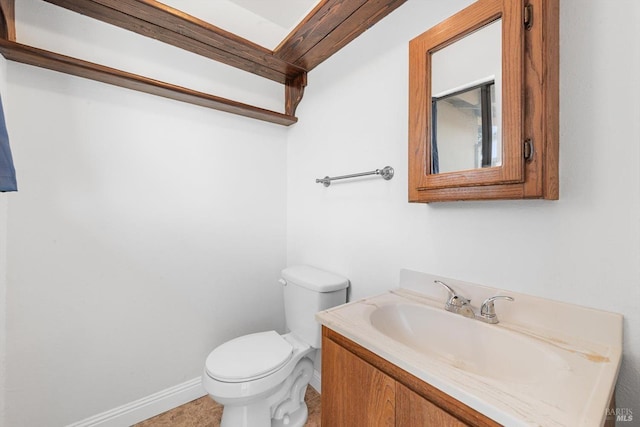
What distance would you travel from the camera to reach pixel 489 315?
871 millimetres

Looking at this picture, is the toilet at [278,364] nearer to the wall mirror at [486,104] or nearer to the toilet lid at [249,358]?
the toilet lid at [249,358]

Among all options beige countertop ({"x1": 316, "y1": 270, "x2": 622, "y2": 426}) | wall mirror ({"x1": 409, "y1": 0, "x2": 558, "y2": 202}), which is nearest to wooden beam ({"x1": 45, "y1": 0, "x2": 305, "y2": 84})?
wall mirror ({"x1": 409, "y1": 0, "x2": 558, "y2": 202})

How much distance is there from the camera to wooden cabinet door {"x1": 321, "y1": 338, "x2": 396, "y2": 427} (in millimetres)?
702

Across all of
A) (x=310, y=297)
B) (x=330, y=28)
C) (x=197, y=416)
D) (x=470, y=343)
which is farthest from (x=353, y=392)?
(x=330, y=28)

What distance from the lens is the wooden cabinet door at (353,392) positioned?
70 cm

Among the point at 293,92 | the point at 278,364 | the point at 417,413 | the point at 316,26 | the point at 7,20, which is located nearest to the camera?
the point at 417,413

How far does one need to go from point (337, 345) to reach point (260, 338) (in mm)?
741

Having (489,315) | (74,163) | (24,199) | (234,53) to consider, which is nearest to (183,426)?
(24,199)

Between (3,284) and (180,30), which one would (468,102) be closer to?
(180,30)

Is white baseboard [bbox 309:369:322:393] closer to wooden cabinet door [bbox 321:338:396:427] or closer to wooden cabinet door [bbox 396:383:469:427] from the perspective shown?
wooden cabinet door [bbox 321:338:396:427]

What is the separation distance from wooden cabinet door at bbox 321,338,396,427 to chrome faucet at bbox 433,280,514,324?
404 mm

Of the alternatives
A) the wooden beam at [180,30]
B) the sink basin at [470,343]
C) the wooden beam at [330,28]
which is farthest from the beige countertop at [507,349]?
the wooden beam at [180,30]

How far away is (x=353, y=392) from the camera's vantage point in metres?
0.79

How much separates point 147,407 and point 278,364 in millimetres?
870
